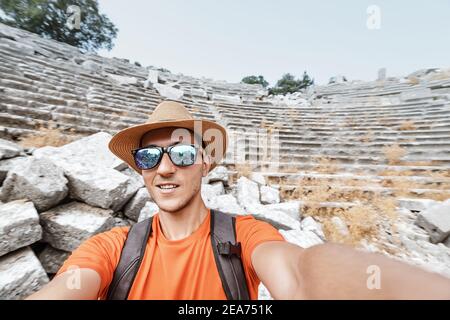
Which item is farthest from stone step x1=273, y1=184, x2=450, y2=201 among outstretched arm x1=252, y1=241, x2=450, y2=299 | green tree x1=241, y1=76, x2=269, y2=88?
green tree x1=241, y1=76, x2=269, y2=88

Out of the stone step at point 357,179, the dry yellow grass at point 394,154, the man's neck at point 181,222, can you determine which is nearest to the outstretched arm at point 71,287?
the man's neck at point 181,222

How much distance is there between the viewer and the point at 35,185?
75.4 inches

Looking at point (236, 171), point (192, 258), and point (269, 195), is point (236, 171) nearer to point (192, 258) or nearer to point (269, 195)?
point (269, 195)

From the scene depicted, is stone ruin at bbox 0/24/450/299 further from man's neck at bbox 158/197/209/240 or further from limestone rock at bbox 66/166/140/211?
man's neck at bbox 158/197/209/240

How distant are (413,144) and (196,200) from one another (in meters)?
7.70

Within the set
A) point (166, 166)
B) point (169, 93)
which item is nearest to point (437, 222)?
point (166, 166)

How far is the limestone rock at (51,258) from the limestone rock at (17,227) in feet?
1.04

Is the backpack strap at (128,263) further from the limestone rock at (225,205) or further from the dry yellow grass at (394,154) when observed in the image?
the dry yellow grass at (394,154)

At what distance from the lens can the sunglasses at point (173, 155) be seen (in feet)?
4.75

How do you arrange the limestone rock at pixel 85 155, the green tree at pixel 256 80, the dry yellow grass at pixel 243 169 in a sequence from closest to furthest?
the limestone rock at pixel 85 155 < the dry yellow grass at pixel 243 169 < the green tree at pixel 256 80

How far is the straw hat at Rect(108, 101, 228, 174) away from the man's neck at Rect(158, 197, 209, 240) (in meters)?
0.57

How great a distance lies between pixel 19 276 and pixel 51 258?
45cm

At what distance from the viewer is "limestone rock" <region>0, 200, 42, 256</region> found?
5.11 feet
